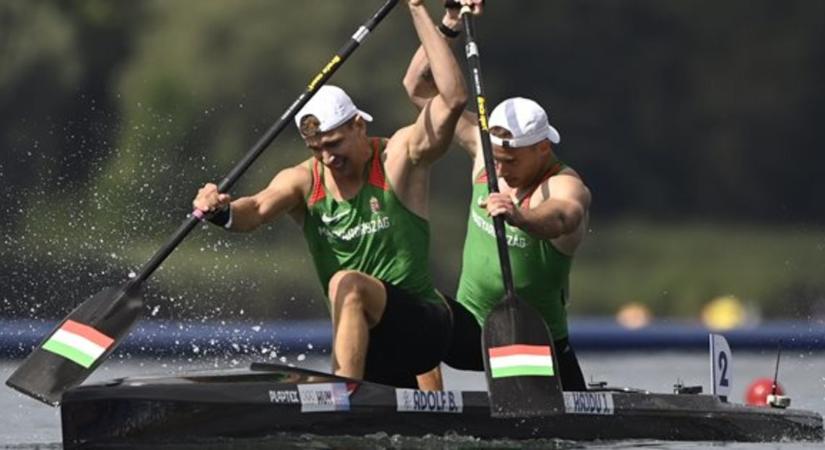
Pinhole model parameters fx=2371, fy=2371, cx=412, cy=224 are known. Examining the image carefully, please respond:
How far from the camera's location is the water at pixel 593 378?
29.0 ft

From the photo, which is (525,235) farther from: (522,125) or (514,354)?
(514,354)

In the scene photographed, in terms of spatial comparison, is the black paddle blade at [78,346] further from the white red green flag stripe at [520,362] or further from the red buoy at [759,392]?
the red buoy at [759,392]

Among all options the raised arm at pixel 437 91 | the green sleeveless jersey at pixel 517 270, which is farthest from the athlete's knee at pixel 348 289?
the raised arm at pixel 437 91

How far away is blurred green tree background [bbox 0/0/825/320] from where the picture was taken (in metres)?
22.5

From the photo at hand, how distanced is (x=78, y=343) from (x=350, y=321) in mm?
1058

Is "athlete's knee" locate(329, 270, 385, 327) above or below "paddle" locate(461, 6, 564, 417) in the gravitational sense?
above

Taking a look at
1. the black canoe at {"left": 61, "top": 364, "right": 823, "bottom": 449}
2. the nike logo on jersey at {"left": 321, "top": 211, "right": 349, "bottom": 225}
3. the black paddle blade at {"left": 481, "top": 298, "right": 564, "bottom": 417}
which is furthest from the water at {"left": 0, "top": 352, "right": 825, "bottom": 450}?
the nike logo on jersey at {"left": 321, "top": 211, "right": 349, "bottom": 225}

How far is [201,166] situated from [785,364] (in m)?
9.47

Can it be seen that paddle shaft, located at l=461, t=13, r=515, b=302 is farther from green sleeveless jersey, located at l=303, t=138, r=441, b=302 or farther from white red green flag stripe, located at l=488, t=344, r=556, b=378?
green sleeveless jersey, located at l=303, t=138, r=441, b=302

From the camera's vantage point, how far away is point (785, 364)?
1731 cm

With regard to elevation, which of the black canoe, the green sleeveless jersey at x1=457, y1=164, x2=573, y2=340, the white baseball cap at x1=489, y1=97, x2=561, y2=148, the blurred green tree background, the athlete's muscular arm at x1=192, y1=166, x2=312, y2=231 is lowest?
the black canoe

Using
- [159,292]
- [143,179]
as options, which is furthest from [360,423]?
[143,179]

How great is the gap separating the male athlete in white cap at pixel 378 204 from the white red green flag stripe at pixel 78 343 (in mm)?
643

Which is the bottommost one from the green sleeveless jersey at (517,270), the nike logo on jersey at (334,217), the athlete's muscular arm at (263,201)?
the green sleeveless jersey at (517,270)
